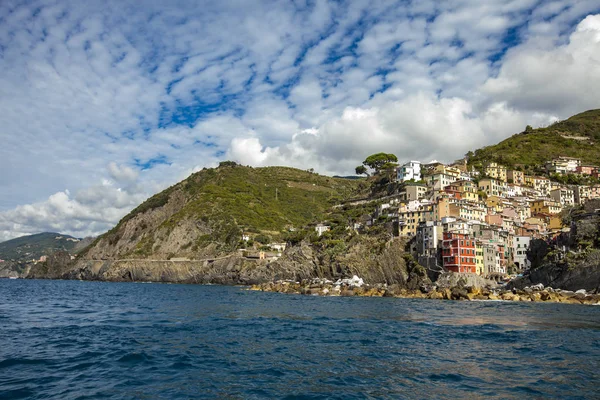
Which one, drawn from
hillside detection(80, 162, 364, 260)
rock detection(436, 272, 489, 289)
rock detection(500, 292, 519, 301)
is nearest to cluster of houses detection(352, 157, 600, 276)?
Answer: rock detection(436, 272, 489, 289)

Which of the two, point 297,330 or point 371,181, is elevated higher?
point 371,181

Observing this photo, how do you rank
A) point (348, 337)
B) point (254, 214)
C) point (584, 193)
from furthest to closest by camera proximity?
point (254, 214) → point (584, 193) → point (348, 337)

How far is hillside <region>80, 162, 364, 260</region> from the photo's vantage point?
147 m

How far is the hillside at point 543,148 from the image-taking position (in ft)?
511

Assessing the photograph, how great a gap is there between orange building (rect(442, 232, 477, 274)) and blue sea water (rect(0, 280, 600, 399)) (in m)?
44.3

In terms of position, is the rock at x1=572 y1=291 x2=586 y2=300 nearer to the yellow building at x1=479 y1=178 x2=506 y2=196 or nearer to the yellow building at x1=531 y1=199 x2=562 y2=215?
the yellow building at x1=531 y1=199 x2=562 y2=215

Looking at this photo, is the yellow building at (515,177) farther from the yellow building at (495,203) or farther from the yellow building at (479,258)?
the yellow building at (479,258)

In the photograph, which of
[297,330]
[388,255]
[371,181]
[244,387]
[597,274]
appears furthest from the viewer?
[371,181]

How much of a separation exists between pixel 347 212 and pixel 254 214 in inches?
2125

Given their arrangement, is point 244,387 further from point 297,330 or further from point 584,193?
point 584,193

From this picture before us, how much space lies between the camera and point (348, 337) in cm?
2600

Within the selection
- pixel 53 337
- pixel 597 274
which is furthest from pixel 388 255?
pixel 53 337

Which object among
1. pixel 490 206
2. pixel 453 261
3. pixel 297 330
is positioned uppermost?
pixel 490 206

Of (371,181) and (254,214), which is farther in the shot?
(254,214)
